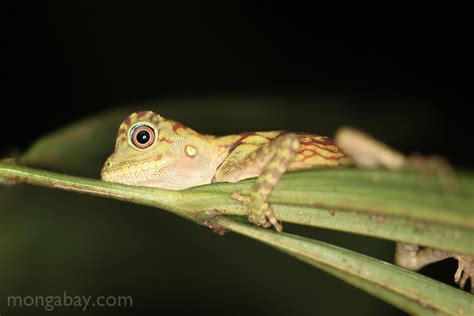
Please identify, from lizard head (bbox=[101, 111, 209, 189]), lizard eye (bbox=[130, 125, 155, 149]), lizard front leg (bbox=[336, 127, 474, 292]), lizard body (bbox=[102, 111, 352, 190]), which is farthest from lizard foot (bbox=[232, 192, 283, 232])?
lizard eye (bbox=[130, 125, 155, 149])

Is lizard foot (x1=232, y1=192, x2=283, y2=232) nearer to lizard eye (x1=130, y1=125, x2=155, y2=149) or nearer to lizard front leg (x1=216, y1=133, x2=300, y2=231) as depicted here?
lizard front leg (x1=216, y1=133, x2=300, y2=231)

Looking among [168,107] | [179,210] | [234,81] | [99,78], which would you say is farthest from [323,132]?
[99,78]

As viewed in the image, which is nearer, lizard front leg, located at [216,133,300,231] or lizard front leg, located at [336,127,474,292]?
lizard front leg, located at [336,127,474,292]

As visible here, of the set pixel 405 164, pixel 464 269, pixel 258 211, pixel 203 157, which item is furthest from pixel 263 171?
pixel 464 269

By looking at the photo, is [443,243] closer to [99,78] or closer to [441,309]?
[441,309]

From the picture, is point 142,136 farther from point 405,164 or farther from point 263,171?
point 405,164

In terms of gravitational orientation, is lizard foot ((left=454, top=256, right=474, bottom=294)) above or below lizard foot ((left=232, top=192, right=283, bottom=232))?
below

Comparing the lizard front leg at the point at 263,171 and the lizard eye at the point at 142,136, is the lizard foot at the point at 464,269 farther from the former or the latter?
the lizard eye at the point at 142,136

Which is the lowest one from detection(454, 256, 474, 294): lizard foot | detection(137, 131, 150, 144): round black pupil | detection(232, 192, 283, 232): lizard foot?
detection(454, 256, 474, 294): lizard foot

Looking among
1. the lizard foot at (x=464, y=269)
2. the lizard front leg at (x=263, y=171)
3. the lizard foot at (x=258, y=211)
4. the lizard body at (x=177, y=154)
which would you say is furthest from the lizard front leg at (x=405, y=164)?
the lizard body at (x=177, y=154)
